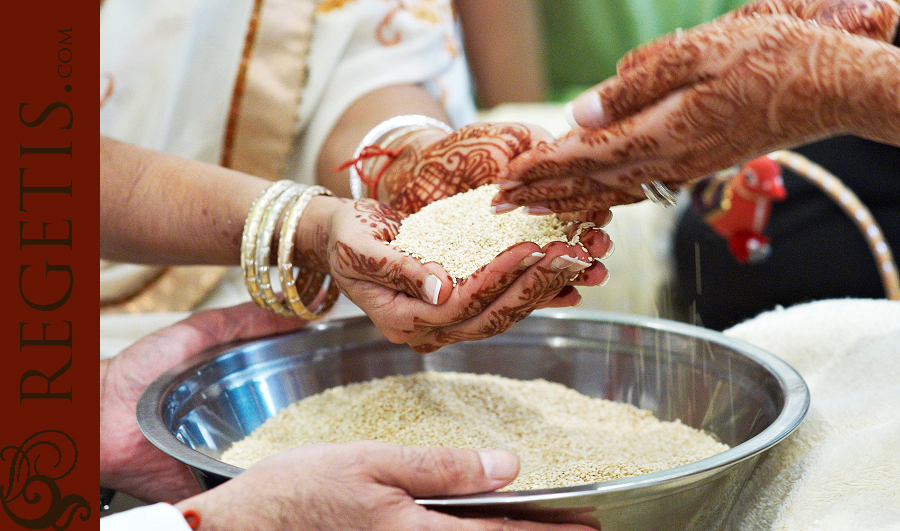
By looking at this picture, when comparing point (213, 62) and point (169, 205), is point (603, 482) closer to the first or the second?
point (169, 205)

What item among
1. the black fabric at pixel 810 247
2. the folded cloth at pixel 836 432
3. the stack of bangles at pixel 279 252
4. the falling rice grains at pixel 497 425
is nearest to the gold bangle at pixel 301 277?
the stack of bangles at pixel 279 252

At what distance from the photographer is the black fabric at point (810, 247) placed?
1.51 m

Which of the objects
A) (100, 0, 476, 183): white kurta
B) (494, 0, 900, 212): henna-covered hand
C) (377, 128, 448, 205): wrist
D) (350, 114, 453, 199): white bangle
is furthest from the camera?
(100, 0, 476, 183): white kurta

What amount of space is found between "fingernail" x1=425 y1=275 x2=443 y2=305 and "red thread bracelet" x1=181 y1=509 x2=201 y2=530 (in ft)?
0.86

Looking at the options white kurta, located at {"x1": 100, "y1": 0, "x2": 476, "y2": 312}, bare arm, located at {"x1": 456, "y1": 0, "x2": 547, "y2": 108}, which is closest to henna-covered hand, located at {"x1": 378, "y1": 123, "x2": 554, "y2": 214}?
white kurta, located at {"x1": 100, "y1": 0, "x2": 476, "y2": 312}

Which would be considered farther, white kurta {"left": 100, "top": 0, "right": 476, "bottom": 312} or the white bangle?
white kurta {"left": 100, "top": 0, "right": 476, "bottom": 312}

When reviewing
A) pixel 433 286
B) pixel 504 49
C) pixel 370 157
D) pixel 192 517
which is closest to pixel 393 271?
pixel 433 286

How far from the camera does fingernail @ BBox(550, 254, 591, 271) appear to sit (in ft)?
2.14

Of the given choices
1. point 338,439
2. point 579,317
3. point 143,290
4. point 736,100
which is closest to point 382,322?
point 338,439

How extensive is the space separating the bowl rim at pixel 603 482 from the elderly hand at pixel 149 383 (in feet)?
0.10

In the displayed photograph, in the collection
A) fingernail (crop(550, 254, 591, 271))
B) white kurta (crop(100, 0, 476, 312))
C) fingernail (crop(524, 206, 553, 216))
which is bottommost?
fingernail (crop(550, 254, 591, 271))

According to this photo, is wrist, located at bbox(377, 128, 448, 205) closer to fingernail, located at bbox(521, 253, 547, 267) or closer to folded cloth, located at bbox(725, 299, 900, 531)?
fingernail, located at bbox(521, 253, 547, 267)

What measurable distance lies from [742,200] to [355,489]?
113 cm

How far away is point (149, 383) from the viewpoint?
0.87 metres
